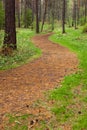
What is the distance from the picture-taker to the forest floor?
6941 millimetres

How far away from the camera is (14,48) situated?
15586mm

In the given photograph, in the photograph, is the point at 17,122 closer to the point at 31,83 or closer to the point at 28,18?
the point at 31,83

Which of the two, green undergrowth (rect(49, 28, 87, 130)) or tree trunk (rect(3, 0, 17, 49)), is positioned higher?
tree trunk (rect(3, 0, 17, 49))

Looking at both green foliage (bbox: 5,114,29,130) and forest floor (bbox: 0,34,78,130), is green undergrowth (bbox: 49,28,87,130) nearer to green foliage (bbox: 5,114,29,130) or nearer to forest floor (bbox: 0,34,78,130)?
forest floor (bbox: 0,34,78,130)

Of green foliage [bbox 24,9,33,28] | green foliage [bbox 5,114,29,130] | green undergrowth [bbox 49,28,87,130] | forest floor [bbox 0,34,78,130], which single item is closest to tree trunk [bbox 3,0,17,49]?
forest floor [bbox 0,34,78,130]

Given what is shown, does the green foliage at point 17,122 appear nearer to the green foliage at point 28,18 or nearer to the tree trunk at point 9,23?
the tree trunk at point 9,23

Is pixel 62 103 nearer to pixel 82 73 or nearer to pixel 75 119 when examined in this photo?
pixel 75 119

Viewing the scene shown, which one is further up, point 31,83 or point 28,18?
point 28,18

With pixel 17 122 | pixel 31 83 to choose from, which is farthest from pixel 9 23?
pixel 17 122

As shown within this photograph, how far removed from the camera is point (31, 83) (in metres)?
9.23

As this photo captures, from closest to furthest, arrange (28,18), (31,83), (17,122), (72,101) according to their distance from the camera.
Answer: (17,122), (72,101), (31,83), (28,18)

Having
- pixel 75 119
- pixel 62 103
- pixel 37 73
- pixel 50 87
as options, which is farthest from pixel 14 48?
pixel 75 119

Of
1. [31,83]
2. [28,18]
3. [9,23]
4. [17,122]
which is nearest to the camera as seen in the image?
[17,122]

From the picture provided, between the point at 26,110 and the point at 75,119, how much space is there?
131 cm
